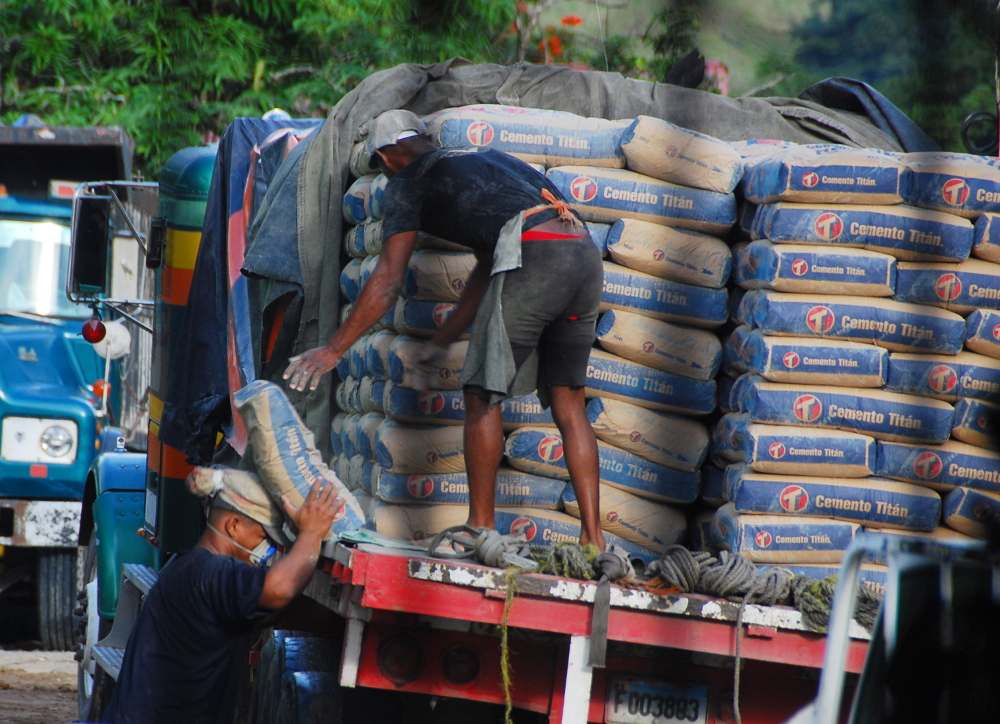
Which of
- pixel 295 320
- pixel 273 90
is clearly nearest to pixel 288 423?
pixel 295 320

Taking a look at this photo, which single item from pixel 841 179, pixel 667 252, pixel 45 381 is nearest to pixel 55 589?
pixel 45 381

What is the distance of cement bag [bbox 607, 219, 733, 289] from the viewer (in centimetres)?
391

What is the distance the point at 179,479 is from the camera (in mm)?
5480

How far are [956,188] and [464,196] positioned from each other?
1.57 metres

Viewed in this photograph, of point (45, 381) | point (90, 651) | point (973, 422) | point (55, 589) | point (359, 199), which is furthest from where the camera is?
point (45, 381)

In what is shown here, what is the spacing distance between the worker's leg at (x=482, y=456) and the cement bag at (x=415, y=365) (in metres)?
0.33

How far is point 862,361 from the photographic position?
11.7ft

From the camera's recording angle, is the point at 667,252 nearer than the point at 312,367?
No

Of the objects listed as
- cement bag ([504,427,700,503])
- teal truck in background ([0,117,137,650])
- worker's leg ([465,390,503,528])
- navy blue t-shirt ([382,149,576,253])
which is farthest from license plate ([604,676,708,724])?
teal truck in background ([0,117,137,650])

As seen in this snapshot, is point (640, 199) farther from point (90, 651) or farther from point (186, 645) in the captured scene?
point (90, 651)

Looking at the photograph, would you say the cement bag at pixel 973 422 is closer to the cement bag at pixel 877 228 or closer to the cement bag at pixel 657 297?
the cement bag at pixel 877 228

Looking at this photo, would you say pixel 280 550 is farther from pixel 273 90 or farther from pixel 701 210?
pixel 273 90

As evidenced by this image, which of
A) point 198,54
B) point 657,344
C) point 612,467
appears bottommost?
point 612,467

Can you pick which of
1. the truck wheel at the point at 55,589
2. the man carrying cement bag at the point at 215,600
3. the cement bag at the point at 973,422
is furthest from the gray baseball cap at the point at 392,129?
the truck wheel at the point at 55,589
